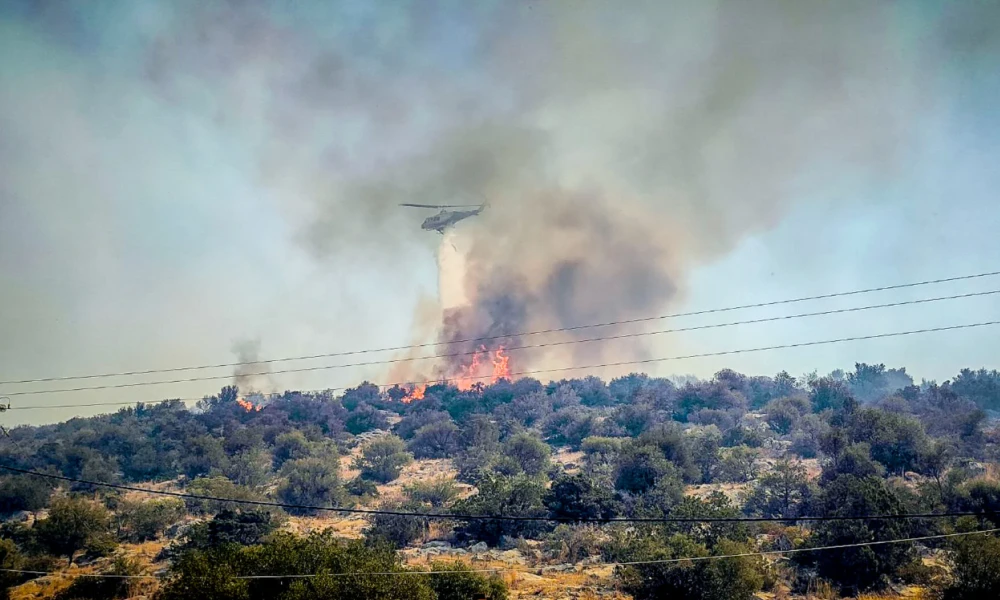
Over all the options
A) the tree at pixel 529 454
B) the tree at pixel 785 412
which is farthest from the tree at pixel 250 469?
the tree at pixel 785 412

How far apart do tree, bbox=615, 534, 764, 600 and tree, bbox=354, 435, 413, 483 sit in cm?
4192

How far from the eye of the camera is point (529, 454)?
70.5 m

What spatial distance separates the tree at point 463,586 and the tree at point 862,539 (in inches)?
756

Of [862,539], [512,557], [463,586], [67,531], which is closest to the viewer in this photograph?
[463,586]

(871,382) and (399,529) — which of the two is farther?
(871,382)

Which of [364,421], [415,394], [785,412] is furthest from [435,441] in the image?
[785,412]

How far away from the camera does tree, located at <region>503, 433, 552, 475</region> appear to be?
227 feet

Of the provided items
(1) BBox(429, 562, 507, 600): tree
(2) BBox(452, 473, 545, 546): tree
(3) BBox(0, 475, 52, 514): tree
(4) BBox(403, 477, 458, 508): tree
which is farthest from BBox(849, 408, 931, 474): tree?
(3) BBox(0, 475, 52, 514): tree

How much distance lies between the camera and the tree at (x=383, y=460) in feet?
231

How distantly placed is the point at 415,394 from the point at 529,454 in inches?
2245

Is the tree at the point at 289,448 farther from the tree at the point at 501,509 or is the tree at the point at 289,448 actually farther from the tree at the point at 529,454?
the tree at the point at 501,509

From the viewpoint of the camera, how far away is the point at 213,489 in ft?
189

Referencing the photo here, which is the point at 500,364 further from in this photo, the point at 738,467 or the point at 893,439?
the point at 893,439

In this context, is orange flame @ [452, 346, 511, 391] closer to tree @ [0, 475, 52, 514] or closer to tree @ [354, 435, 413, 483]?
tree @ [354, 435, 413, 483]
